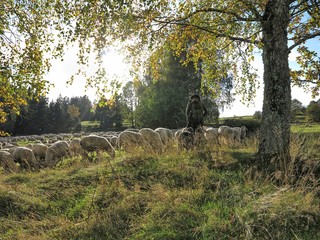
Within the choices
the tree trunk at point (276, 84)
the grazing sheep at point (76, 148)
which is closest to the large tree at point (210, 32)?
the tree trunk at point (276, 84)

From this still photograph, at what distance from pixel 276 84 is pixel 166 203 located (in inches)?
167

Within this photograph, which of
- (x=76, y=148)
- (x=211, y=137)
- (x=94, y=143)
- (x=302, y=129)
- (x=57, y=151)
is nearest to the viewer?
(x=302, y=129)

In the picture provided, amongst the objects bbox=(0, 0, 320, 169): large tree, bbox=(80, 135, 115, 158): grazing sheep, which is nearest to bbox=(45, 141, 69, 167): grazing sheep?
bbox=(80, 135, 115, 158): grazing sheep

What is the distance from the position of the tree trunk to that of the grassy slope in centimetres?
67

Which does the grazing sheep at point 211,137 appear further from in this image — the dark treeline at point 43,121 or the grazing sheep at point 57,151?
the dark treeline at point 43,121

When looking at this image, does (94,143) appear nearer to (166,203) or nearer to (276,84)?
(276,84)

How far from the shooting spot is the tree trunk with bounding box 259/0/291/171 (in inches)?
304

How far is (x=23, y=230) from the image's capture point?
18.6ft

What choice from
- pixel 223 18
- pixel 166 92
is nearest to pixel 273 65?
pixel 223 18

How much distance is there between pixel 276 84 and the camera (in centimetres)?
781

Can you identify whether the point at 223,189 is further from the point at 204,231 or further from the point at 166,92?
the point at 166,92

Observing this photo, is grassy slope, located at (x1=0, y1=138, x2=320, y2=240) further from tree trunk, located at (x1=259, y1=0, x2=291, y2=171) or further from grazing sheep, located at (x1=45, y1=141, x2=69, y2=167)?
grazing sheep, located at (x1=45, y1=141, x2=69, y2=167)

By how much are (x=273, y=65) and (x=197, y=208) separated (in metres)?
4.34

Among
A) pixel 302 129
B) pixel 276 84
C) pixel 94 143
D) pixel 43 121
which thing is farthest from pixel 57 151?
pixel 43 121
